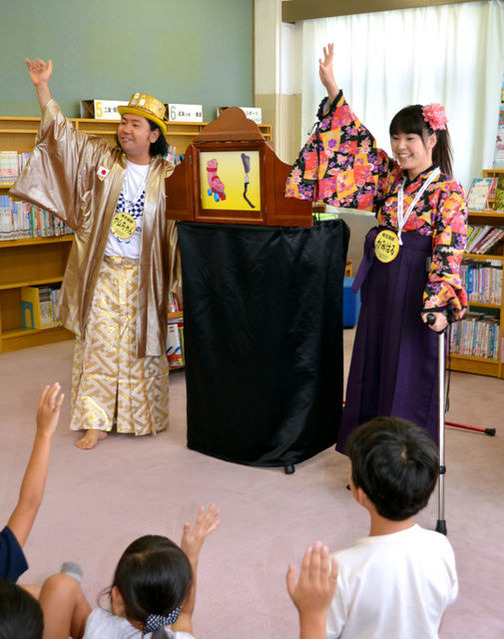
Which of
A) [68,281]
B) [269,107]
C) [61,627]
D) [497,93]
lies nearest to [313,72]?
[269,107]

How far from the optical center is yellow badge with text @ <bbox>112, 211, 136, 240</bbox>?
11.6ft

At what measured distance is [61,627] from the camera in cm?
176

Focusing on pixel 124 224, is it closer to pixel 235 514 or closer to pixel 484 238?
pixel 235 514

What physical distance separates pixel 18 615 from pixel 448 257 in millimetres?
1993

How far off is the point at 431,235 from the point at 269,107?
4.63m

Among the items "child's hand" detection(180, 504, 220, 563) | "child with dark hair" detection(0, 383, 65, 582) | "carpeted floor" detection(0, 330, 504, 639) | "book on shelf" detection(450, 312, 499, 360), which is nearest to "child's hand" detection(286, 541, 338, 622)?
"child's hand" detection(180, 504, 220, 563)

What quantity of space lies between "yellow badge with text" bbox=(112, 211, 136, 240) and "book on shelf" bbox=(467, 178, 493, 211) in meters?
2.26

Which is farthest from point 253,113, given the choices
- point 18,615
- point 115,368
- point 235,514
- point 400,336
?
point 18,615

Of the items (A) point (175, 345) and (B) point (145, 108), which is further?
(A) point (175, 345)

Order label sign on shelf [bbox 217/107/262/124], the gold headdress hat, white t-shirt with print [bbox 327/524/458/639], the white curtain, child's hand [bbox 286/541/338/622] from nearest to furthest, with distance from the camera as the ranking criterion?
child's hand [bbox 286/541/338/622] → white t-shirt with print [bbox 327/524/458/639] → the gold headdress hat → the white curtain → label sign on shelf [bbox 217/107/262/124]

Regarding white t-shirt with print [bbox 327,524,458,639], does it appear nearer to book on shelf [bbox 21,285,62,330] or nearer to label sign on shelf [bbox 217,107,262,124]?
book on shelf [bbox 21,285,62,330]

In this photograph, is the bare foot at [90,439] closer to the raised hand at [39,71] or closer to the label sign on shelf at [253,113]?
the raised hand at [39,71]

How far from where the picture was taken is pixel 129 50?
6.05 metres

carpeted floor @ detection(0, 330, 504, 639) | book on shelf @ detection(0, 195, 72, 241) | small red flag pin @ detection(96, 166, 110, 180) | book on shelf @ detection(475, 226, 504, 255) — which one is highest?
small red flag pin @ detection(96, 166, 110, 180)
